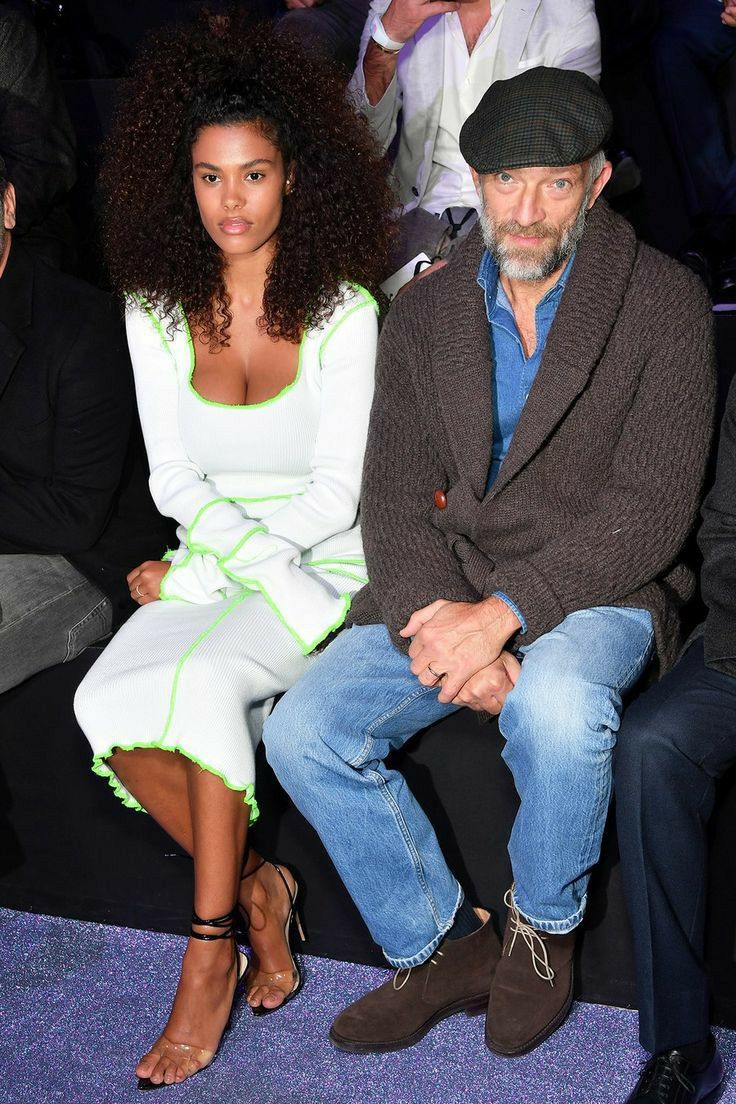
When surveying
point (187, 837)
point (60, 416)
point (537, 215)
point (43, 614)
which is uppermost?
point (537, 215)

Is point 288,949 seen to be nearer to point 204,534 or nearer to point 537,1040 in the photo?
point 537,1040

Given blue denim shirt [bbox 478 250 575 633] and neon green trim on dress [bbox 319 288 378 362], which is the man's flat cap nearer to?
blue denim shirt [bbox 478 250 575 633]

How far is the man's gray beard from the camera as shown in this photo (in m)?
2.03

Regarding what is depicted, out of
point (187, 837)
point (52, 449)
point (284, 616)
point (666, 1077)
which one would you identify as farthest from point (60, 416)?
point (666, 1077)

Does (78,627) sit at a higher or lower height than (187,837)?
higher

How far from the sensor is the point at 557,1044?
1.94 metres

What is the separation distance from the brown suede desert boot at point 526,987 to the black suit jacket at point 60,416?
1035mm

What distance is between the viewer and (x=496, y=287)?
2107mm

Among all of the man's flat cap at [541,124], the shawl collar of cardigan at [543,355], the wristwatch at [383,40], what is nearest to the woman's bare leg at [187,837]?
the shawl collar of cardigan at [543,355]

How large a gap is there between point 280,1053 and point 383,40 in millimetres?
2031

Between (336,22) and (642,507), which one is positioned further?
(336,22)

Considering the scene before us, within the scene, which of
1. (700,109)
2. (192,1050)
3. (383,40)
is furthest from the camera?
(700,109)

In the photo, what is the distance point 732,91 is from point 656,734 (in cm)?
226

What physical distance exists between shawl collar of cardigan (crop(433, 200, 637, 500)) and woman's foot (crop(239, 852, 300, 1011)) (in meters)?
0.75
